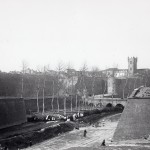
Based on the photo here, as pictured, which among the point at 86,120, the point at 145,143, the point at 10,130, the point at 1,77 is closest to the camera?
the point at 145,143

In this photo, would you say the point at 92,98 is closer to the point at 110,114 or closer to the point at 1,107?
the point at 110,114

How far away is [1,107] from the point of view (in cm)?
4275

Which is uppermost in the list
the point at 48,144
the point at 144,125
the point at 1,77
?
the point at 1,77

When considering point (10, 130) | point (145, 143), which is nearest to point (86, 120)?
point (10, 130)

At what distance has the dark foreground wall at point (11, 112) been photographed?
4258cm

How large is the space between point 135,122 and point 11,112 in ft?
74.6

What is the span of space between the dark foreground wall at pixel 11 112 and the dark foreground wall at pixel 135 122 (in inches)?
766

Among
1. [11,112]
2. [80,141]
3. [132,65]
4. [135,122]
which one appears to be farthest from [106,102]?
[132,65]

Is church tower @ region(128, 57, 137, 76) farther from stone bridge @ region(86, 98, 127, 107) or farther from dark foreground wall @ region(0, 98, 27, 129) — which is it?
dark foreground wall @ region(0, 98, 27, 129)

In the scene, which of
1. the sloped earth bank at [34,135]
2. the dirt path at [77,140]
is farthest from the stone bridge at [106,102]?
the dirt path at [77,140]

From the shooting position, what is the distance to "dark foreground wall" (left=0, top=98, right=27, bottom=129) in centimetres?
4258

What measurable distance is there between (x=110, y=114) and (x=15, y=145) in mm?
34583

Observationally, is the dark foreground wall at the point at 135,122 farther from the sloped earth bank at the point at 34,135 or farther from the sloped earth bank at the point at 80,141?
the sloped earth bank at the point at 34,135

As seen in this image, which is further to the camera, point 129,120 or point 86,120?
point 86,120
